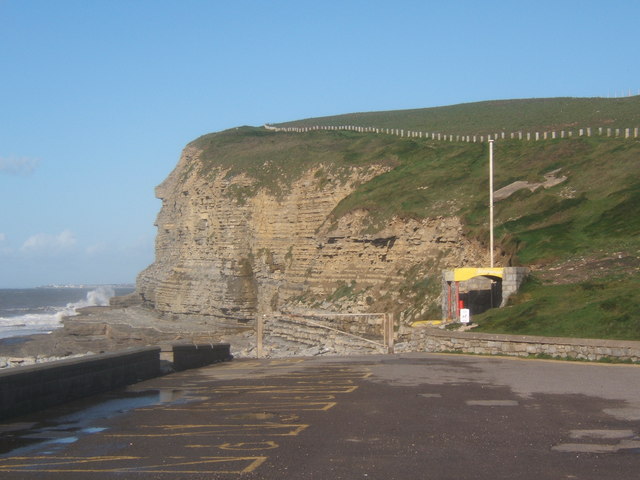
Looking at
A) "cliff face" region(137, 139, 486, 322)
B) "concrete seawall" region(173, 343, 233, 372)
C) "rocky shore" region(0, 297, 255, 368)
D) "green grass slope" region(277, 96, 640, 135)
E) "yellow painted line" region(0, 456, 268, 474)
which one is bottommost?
"rocky shore" region(0, 297, 255, 368)

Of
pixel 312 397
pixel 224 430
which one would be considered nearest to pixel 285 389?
pixel 312 397

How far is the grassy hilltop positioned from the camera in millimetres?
26016

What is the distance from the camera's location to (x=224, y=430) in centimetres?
1172

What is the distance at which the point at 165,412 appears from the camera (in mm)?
13867

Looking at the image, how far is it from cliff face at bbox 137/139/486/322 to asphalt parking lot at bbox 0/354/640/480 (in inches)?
915

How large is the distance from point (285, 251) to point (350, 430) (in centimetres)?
5742

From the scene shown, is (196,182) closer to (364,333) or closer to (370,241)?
(370,241)

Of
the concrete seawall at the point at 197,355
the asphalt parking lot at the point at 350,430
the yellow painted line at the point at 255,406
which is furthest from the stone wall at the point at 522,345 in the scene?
the yellow painted line at the point at 255,406

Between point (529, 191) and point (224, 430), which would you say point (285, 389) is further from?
point (529, 191)

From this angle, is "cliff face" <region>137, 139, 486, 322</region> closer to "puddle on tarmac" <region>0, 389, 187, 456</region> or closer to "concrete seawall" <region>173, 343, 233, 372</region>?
"concrete seawall" <region>173, 343, 233, 372</region>

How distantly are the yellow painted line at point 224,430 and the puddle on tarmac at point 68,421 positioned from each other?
88 centimetres

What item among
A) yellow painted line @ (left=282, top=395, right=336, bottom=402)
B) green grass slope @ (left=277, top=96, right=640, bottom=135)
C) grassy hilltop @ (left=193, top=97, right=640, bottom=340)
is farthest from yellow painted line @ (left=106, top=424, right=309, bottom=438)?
green grass slope @ (left=277, top=96, right=640, bottom=135)

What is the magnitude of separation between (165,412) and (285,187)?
193ft

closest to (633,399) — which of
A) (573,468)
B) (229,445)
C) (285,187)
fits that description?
(573,468)
